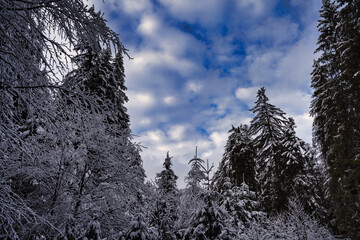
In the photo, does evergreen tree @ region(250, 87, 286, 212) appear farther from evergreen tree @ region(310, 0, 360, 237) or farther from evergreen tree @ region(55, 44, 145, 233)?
evergreen tree @ region(55, 44, 145, 233)

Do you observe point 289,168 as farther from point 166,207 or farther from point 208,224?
point 208,224

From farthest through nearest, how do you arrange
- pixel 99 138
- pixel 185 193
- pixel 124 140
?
pixel 185 193
pixel 124 140
pixel 99 138

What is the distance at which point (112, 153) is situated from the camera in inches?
379

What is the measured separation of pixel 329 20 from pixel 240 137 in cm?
1167

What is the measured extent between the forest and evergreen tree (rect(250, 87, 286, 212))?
0.33 feet

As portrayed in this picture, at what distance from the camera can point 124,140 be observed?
34.0 feet

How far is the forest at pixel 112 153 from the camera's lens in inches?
144

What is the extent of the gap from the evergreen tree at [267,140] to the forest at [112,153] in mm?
100

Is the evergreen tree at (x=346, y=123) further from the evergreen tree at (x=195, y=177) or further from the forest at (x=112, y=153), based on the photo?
the evergreen tree at (x=195, y=177)

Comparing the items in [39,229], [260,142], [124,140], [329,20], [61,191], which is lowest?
[39,229]

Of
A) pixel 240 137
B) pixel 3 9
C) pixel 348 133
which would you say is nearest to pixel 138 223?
pixel 3 9

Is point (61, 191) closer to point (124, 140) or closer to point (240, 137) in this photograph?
point (124, 140)

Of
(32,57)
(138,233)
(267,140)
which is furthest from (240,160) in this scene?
(32,57)

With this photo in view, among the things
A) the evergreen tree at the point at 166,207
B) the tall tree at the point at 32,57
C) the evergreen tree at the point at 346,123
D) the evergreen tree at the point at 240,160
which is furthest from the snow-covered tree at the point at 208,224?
the evergreen tree at the point at 240,160
